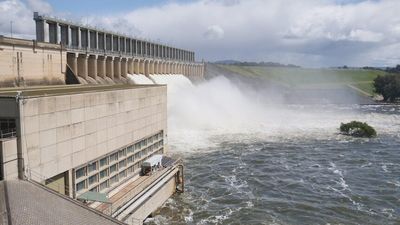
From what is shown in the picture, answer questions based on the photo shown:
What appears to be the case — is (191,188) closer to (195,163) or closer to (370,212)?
(195,163)

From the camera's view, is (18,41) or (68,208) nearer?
(68,208)

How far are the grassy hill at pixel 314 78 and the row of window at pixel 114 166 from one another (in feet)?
435

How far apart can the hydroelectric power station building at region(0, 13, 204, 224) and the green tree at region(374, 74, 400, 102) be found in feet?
347

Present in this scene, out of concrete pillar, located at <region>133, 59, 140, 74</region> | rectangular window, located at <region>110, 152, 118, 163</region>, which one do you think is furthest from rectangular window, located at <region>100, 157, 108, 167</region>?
concrete pillar, located at <region>133, 59, 140, 74</region>

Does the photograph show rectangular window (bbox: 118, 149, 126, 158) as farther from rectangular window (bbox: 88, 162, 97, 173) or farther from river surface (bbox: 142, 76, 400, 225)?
river surface (bbox: 142, 76, 400, 225)

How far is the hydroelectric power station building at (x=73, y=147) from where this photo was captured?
17.4 metres

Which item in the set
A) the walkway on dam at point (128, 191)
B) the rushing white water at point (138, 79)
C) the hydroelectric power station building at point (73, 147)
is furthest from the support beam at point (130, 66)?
the walkway on dam at point (128, 191)

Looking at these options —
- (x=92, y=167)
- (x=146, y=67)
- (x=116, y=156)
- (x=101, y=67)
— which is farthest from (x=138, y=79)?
(x=92, y=167)

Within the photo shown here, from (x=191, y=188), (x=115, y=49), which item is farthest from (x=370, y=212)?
(x=115, y=49)

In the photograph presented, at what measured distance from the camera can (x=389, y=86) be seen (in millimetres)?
127062

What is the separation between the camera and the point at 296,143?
177 ft

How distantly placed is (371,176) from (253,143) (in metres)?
17.5

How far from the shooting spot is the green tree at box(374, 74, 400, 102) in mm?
125244

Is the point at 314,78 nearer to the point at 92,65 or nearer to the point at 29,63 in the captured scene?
the point at 92,65
